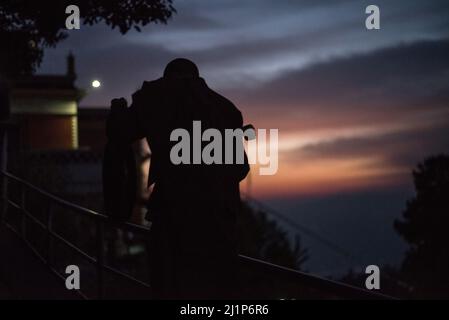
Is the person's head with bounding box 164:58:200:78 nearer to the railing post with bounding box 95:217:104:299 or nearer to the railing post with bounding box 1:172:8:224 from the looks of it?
the railing post with bounding box 95:217:104:299

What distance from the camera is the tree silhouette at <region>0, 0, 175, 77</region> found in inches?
461

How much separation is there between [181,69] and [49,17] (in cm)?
792

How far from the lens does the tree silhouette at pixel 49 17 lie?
11.7 m

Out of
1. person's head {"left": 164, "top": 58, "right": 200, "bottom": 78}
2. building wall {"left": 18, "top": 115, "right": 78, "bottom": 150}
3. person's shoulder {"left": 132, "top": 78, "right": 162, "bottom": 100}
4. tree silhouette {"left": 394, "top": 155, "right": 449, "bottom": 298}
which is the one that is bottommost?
tree silhouette {"left": 394, "top": 155, "right": 449, "bottom": 298}

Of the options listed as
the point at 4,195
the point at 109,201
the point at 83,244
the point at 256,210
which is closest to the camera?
the point at 109,201

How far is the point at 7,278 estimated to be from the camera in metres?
9.40

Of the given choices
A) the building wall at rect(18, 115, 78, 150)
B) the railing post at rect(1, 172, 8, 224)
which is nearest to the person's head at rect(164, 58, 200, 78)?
the railing post at rect(1, 172, 8, 224)

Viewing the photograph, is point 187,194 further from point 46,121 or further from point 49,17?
point 46,121

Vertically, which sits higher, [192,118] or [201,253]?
[192,118]

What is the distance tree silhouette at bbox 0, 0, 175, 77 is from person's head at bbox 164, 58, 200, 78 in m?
7.65

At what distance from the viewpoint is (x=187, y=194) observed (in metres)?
4.42
